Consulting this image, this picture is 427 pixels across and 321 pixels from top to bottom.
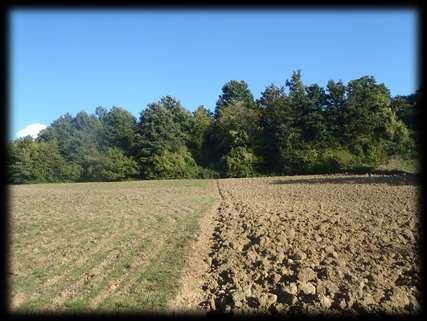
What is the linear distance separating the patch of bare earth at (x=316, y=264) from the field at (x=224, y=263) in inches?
0.7

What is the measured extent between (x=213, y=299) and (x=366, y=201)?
12190 millimetres

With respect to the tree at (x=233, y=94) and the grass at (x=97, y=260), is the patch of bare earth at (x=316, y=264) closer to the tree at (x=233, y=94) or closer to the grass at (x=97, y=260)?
the grass at (x=97, y=260)

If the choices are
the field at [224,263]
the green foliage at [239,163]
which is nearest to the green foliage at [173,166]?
the green foliage at [239,163]

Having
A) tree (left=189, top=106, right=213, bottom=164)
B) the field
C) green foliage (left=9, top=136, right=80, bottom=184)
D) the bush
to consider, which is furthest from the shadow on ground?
green foliage (left=9, top=136, right=80, bottom=184)

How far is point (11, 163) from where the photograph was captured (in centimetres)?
4503

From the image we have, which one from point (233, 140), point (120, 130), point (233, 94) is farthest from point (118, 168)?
point (233, 94)

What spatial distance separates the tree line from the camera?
43312mm

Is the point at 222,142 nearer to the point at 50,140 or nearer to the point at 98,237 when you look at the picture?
the point at 50,140

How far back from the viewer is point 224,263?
8148 mm

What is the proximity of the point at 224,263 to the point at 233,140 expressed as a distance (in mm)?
37538

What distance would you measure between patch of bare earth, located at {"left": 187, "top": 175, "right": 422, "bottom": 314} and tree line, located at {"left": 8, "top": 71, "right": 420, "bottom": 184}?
30.3 metres

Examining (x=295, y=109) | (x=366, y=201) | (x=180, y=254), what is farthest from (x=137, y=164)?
(x=180, y=254)

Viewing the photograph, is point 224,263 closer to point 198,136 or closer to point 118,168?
point 118,168
